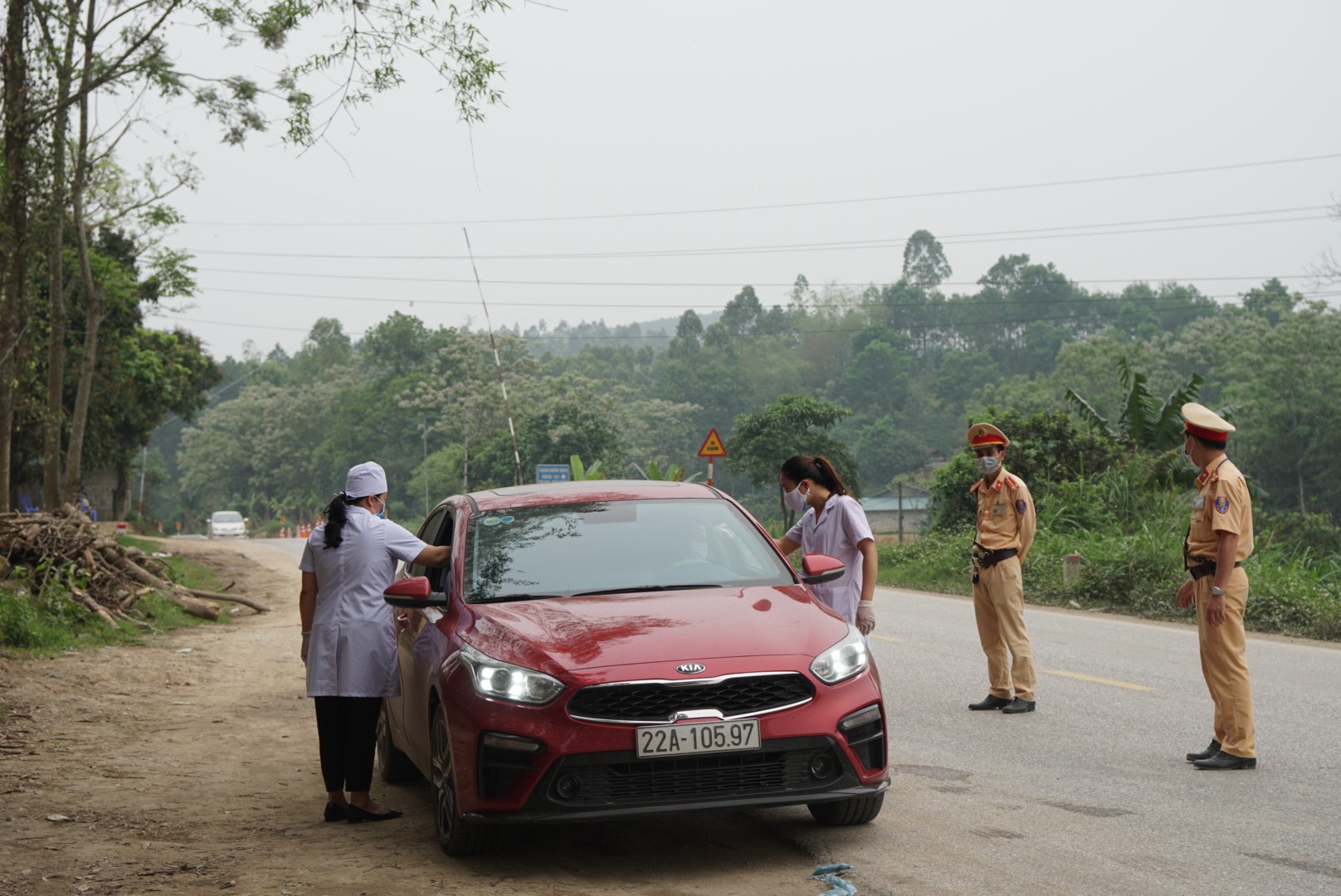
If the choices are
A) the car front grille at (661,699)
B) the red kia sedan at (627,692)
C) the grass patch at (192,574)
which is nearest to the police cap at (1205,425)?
the red kia sedan at (627,692)

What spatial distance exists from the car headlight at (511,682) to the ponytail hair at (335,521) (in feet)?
4.43

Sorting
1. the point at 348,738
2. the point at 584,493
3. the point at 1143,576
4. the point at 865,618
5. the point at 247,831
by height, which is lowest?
the point at 1143,576

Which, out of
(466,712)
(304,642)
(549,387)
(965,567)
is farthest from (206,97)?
(549,387)

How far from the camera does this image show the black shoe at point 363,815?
708 cm

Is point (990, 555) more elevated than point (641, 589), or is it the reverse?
point (641, 589)

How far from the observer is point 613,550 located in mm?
6969

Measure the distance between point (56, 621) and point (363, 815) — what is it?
10.8m

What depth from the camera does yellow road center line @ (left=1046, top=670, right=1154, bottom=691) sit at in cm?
1123

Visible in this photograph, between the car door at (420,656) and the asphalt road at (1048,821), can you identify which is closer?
the asphalt road at (1048,821)

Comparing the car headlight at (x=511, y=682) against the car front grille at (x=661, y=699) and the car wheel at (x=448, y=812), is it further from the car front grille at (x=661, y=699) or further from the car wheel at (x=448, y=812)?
the car wheel at (x=448, y=812)

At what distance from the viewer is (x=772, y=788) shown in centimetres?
584

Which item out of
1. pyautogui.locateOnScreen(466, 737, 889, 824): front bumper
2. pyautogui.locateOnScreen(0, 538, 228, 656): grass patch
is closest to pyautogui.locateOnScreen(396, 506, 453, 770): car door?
pyautogui.locateOnScreen(466, 737, 889, 824): front bumper

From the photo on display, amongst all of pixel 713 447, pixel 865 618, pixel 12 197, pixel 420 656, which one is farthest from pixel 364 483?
pixel 713 447

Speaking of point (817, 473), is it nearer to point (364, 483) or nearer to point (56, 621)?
point (364, 483)
